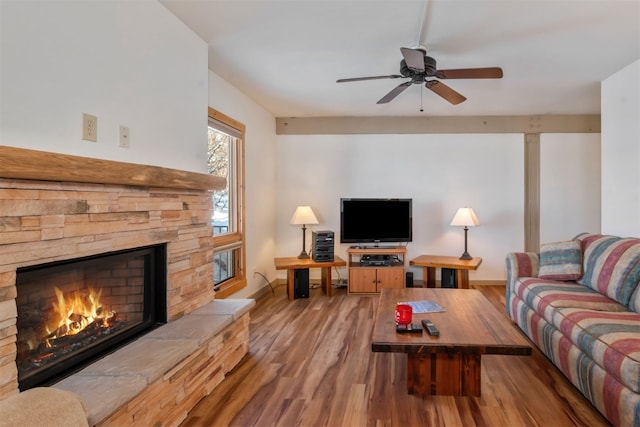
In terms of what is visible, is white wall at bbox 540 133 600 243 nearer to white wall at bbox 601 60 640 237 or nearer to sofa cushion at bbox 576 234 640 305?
white wall at bbox 601 60 640 237

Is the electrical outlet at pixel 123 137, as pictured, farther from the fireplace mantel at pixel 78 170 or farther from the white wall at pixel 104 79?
the fireplace mantel at pixel 78 170

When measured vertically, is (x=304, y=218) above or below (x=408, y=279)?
above

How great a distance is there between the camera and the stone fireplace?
1.35m

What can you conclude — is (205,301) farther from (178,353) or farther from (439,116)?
(439,116)

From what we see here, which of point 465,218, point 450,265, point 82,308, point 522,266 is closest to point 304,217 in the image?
point 450,265

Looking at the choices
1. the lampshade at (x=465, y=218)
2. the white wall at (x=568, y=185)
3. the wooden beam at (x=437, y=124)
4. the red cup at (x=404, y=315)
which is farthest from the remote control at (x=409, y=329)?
the white wall at (x=568, y=185)

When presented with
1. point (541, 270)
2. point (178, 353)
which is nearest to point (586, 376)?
point (541, 270)

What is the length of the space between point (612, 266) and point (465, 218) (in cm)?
199

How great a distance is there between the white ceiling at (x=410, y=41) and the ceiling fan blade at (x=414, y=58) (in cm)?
27

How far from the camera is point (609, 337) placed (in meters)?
2.04

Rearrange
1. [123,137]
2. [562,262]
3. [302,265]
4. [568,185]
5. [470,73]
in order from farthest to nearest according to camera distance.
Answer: [568,185] < [302,265] < [562,262] < [470,73] < [123,137]

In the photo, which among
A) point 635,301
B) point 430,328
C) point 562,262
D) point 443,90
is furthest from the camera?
point 562,262

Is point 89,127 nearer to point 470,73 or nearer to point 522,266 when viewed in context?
point 470,73

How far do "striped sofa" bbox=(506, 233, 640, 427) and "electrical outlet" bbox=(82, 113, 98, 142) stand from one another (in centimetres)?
287
